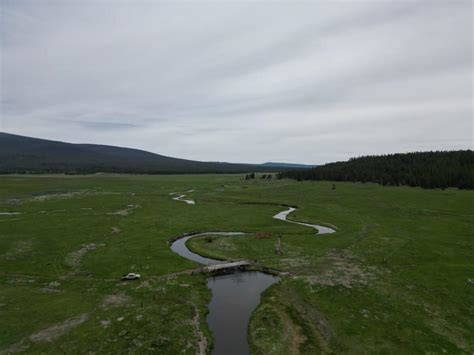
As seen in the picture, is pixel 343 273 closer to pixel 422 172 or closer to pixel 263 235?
pixel 263 235

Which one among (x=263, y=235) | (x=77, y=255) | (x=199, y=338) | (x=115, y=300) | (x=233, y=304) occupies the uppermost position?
(x=263, y=235)

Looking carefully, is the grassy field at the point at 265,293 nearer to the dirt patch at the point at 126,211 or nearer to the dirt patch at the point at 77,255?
the dirt patch at the point at 77,255

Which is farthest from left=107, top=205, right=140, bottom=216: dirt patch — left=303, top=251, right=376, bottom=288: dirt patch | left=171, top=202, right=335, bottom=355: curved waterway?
left=303, top=251, right=376, bottom=288: dirt patch

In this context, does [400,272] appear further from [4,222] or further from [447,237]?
[4,222]

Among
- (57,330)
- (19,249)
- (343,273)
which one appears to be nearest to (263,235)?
(343,273)

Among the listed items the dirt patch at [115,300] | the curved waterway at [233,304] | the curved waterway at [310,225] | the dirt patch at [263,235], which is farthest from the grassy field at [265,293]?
the curved waterway at [310,225]

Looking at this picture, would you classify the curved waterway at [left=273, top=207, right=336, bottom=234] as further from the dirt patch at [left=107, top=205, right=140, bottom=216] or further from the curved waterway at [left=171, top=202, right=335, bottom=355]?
the dirt patch at [left=107, top=205, right=140, bottom=216]
